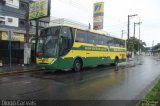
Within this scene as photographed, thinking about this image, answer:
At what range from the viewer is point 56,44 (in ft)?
46.6

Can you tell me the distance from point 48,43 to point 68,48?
1.60 metres

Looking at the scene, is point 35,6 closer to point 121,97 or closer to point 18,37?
point 18,37

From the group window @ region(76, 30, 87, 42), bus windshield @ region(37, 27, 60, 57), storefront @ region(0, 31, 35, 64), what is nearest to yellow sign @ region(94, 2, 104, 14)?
window @ region(76, 30, 87, 42)

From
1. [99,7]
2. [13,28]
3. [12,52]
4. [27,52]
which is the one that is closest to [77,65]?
[27,52]

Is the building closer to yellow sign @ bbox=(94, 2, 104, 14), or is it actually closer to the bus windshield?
the bus windshield

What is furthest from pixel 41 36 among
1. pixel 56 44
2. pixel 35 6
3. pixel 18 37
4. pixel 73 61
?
pixel 18 37

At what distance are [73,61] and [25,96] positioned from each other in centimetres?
837

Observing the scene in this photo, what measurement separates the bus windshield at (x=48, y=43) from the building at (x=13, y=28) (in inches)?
282

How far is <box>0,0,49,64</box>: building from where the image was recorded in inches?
830

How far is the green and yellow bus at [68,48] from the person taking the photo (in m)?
14.2

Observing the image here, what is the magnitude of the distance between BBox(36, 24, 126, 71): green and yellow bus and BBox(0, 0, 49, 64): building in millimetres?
7161

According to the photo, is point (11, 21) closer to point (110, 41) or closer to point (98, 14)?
point (98, 14)

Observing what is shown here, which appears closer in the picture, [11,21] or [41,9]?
[41,9]

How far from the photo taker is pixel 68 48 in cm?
1499
